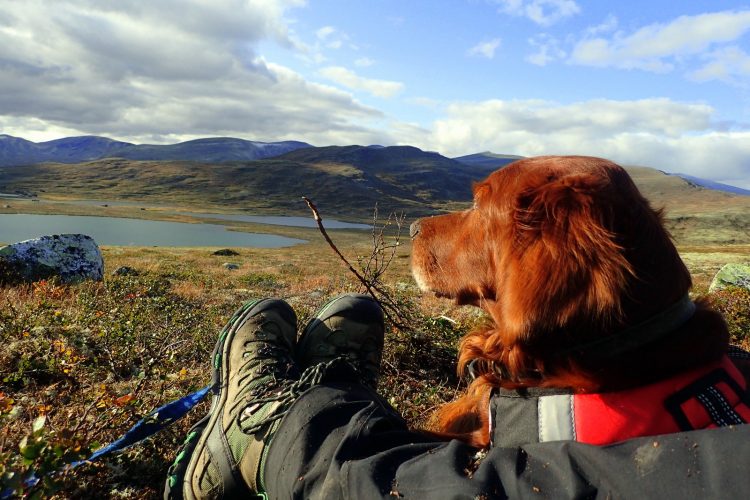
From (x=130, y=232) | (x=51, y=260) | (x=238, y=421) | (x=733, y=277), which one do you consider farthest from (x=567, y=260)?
(x=130, y=232)

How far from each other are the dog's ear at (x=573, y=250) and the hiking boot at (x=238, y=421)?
1.42 metres

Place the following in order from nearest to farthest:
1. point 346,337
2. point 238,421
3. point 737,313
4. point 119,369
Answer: point 238,421
point 346,337
point 119,369
point 737,313

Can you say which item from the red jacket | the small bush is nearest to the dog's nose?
the red jacket

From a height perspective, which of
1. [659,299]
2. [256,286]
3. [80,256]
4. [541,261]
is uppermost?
[541,261]

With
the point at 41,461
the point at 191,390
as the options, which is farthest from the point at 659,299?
the point at 191,390

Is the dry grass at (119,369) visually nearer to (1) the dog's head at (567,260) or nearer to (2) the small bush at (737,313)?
(2) the small bush at (737,313)

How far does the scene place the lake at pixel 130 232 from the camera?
63.4 m

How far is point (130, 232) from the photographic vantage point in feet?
246

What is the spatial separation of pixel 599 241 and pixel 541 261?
0.80 feet

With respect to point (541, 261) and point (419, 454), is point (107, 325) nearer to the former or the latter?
point (419, 454)

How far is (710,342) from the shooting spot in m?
2.02

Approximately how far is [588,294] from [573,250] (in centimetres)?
19

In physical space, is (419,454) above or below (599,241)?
below

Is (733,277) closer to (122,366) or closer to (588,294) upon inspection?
(588,294)
